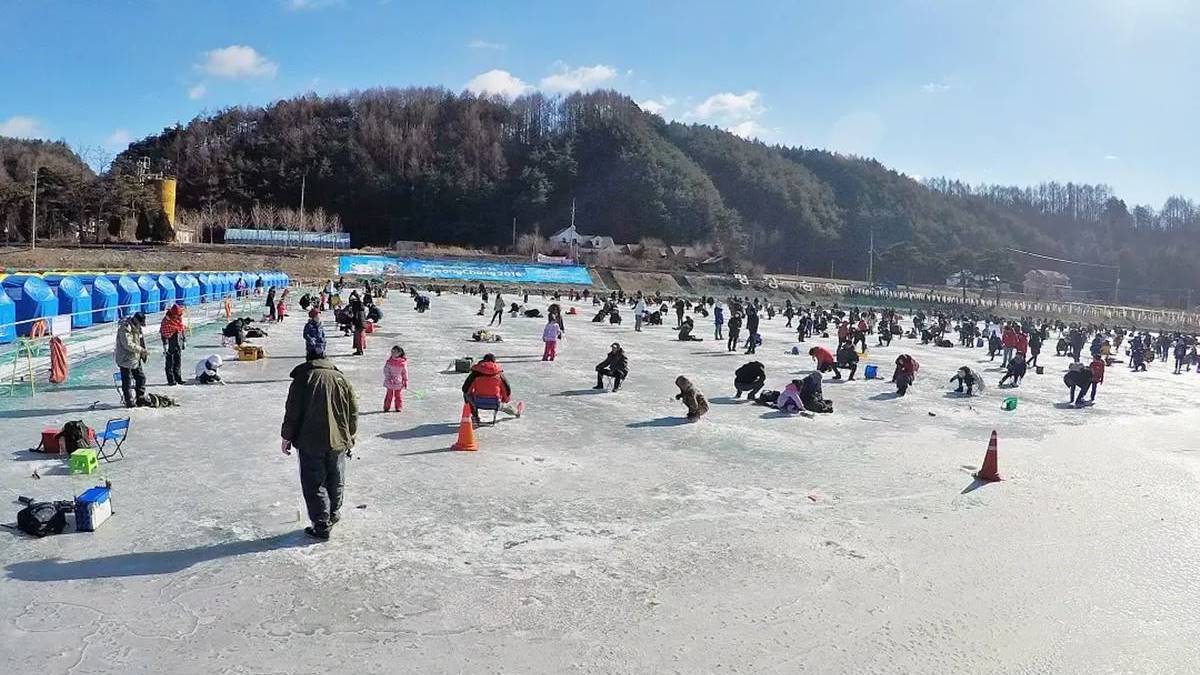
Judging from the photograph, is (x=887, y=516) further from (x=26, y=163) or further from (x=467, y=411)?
(x=26, y=163)

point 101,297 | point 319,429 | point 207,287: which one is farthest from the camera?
point 207,287

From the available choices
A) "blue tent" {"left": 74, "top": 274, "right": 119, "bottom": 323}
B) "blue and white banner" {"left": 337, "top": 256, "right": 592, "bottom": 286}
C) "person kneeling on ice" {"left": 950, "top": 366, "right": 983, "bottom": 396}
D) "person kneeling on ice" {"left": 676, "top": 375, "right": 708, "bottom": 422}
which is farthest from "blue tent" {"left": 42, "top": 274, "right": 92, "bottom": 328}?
"blue and white banner" {"left": 337, "top": 256, "right": 592, "bottom": 286}

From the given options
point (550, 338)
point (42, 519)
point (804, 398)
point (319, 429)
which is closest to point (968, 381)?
point (804, 398)

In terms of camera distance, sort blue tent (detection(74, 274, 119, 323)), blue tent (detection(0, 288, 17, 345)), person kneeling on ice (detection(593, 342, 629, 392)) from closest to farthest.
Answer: person kneeling on ice (detection(593, 342, 629, 392))
blue tent (detection(0, 288, 17, 345))
blue tent (detection(74, 274, 119, 323))

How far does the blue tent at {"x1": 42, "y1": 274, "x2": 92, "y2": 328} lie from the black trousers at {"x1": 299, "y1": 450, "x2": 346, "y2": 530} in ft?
54.1

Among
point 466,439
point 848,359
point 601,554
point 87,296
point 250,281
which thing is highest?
point 250,281

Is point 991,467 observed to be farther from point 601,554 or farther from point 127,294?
point 127,294

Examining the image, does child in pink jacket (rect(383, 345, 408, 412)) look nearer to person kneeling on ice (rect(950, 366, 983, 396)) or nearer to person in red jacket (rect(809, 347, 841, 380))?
person in red jacket (rect(809, 347, 841, 380))

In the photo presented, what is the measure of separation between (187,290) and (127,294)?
5.00 m

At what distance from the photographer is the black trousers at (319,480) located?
541 cm

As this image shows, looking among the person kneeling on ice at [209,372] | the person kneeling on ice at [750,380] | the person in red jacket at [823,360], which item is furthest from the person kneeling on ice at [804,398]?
the person kneeling on ice at [209,372]

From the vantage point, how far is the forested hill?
104125mm

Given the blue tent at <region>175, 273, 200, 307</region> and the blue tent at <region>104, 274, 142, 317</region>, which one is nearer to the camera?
the blue tent at <region>104, 274, 142, 317</region>

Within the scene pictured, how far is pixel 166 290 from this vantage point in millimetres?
25391
